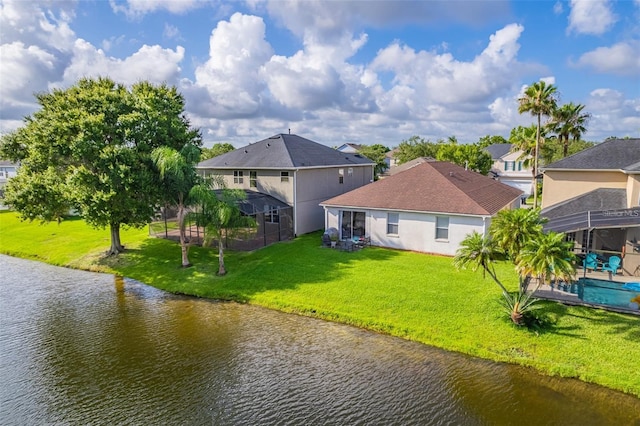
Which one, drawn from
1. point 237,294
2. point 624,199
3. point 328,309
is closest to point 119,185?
point 237,294

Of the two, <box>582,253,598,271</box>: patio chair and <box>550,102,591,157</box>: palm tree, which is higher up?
<box>550,102,591,157</box>: palm tree

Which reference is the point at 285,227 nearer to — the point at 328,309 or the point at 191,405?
the point at 328,309

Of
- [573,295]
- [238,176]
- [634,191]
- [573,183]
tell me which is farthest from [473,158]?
[573,295]

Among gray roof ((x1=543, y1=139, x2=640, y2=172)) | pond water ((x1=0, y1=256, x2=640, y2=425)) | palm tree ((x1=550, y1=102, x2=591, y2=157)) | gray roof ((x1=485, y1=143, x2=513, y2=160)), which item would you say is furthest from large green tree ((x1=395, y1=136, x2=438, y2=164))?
pond water ((x1=0, y1=256, x2=640, y2=425))

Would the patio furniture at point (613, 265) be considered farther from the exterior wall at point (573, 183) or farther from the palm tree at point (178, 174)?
the palm tree at point (178, 174)

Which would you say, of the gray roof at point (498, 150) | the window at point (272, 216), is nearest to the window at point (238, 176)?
the window at point (272, 216)

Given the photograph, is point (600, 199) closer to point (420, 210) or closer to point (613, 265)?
point (613, 265)

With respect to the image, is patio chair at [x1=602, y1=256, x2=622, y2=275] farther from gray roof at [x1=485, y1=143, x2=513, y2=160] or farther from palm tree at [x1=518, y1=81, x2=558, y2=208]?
gray roof at [x1=485, y1=143, x2=513, y2=160]
